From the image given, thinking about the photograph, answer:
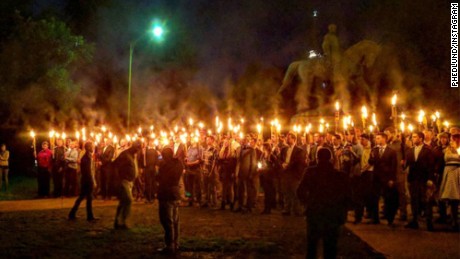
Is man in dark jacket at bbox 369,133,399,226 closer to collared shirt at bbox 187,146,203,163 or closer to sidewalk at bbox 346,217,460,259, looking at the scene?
sidewalk at bbox 346,217,460,259

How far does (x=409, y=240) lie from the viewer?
10125 millimetres

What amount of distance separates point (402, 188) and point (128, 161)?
21.7ft


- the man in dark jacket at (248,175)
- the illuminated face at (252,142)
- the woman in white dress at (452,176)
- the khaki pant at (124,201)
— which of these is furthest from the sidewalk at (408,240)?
the khaki pant at (124,201)

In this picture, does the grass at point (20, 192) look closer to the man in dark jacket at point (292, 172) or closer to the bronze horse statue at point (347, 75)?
the man in dark jacket at point (292, 172)

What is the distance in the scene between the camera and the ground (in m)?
9.16

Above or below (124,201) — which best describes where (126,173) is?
above

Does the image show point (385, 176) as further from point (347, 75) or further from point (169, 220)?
point (347, 75)

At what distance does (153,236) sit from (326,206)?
16.9 ft

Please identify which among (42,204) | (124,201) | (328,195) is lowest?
(42,204)

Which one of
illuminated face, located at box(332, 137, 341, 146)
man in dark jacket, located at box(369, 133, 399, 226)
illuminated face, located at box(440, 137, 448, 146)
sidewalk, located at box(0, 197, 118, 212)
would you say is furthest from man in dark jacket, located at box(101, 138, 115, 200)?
illuminated face, located at box(440, 137, 448, 146)

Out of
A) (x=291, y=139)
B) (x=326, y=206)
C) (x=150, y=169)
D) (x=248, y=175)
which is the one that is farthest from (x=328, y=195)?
(x=150, y=169)

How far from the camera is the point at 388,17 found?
23750 millimetres

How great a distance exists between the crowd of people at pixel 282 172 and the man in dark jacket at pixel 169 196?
18 millimetres

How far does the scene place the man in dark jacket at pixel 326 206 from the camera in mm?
6598
